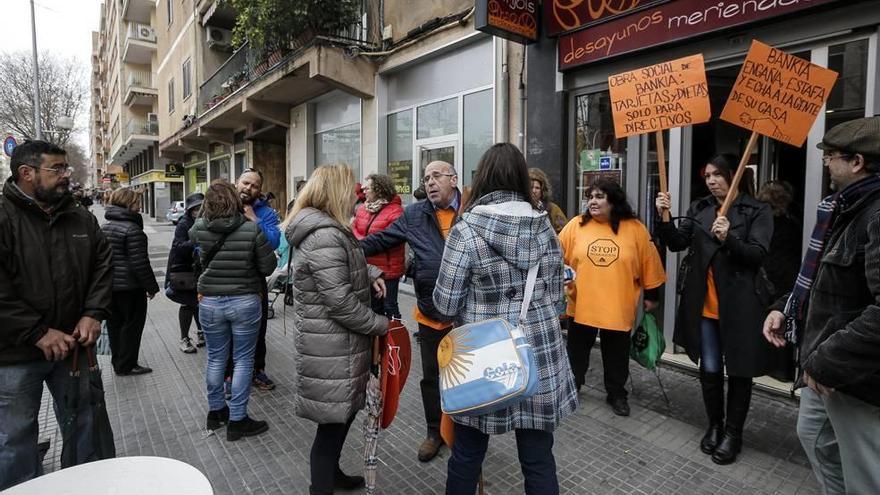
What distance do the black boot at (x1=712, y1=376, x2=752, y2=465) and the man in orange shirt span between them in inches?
71.8

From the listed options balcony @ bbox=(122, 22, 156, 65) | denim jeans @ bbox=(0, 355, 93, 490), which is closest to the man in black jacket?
denim jeans @ bbox=(0, 355, 93, 490)

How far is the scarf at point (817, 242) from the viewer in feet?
6.51

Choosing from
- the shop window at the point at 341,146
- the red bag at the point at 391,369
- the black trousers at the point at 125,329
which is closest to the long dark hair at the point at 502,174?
the red bag at the point at 391,369

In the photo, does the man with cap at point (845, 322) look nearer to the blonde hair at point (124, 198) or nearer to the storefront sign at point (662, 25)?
the storefront sign at point (662, 25)

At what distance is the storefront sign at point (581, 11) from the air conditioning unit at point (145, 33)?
1267 inches

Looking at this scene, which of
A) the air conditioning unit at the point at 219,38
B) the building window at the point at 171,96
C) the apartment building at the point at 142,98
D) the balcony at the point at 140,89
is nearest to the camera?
the air conditioning unit at the point at 219,38

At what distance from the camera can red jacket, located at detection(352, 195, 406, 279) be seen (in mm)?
4586

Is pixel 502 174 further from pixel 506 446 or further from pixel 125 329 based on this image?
pixel 125 329

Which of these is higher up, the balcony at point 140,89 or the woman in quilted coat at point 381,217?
the balcony at point 140,89

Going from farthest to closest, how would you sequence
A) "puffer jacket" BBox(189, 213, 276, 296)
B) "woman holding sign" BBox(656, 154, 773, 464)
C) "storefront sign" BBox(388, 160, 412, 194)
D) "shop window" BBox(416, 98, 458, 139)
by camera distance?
"storefront sign" BBox(388, 160, 412, 194) < "shop window" BBox(416, 98, 458, 139) < "puffer jacket" BBox(189, 213, 276, 296) < "woman holding sign" BBox(656, 154, 773, 464)

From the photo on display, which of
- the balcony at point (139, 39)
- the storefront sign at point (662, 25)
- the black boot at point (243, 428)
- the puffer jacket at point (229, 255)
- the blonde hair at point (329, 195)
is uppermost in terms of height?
the balcony at point (139, 39)

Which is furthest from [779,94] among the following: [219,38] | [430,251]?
[219,38]

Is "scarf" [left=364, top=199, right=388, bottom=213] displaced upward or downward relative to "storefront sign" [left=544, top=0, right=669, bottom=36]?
downward

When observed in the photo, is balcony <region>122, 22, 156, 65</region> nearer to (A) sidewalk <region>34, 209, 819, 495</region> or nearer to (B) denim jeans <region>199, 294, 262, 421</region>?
(A) sidewalk <region>34, 209, 819, 495</region>
